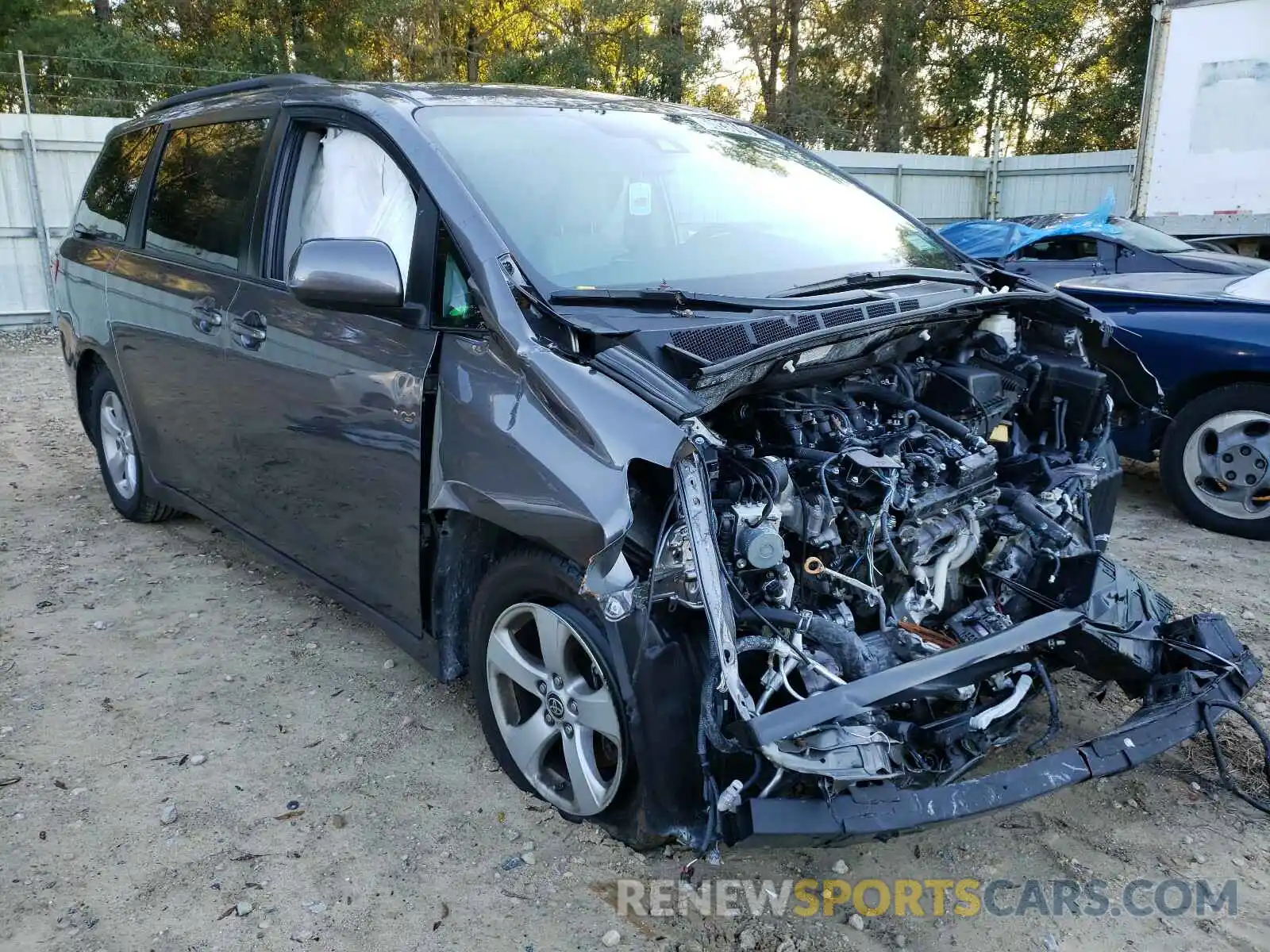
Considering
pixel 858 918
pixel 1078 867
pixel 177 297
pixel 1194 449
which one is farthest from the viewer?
pixel 1194 449

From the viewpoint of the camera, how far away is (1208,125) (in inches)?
416

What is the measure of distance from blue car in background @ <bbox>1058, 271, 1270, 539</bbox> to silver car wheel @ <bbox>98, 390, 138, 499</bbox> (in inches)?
190

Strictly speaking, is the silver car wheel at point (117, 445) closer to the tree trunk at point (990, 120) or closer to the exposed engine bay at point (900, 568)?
the exposed engine bay at point (900, 568)

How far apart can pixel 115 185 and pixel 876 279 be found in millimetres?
3747

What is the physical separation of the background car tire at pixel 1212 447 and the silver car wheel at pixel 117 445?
5.10 metres

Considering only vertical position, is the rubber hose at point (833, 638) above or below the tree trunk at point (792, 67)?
below

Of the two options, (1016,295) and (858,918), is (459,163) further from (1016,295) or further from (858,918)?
(858,918)

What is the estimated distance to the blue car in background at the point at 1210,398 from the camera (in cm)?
480

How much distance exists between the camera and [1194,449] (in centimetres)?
501

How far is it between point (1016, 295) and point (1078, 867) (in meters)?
1.62

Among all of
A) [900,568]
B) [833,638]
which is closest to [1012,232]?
[900,568]

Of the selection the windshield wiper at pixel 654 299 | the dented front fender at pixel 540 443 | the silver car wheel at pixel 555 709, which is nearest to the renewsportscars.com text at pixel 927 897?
the silver car wheel at pixel 555 709

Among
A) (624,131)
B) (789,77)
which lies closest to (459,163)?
(624,131)

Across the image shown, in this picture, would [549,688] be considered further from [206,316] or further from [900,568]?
[206,316]
